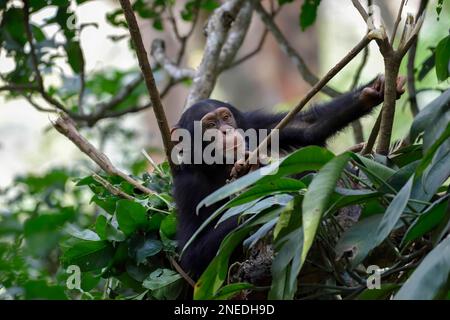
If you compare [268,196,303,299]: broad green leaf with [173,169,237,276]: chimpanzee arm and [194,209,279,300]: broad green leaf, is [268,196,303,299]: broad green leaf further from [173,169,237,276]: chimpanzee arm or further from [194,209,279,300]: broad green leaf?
[173,169,237,276]: chimpanzee arm

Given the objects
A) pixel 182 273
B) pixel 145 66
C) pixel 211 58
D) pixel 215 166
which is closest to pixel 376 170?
pixel 145 66

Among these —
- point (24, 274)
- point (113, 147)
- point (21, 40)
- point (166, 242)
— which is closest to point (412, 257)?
point (166, 242)

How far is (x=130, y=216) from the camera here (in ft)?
8.93

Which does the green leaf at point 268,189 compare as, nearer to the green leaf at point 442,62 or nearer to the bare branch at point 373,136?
the bare branch at point 373,136

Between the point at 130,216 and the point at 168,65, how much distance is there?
177 cm

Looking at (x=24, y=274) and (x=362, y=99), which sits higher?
(x=362, y=99)

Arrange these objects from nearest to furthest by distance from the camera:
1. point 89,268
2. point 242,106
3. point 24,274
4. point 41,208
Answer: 1. point 89,268
2. point 24,274
3. point 41,208
4. point 242,106

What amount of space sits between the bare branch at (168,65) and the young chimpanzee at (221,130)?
674mm

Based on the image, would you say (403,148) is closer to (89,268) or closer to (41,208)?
(89,268)

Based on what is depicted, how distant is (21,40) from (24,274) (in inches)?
46.0

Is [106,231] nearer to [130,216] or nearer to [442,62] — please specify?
[130,216]

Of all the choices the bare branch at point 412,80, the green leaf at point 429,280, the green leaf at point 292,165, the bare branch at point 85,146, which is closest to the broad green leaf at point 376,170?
→ the green leaf at point 292,165

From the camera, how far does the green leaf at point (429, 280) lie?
5.07ft

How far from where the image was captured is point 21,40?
4004mm
